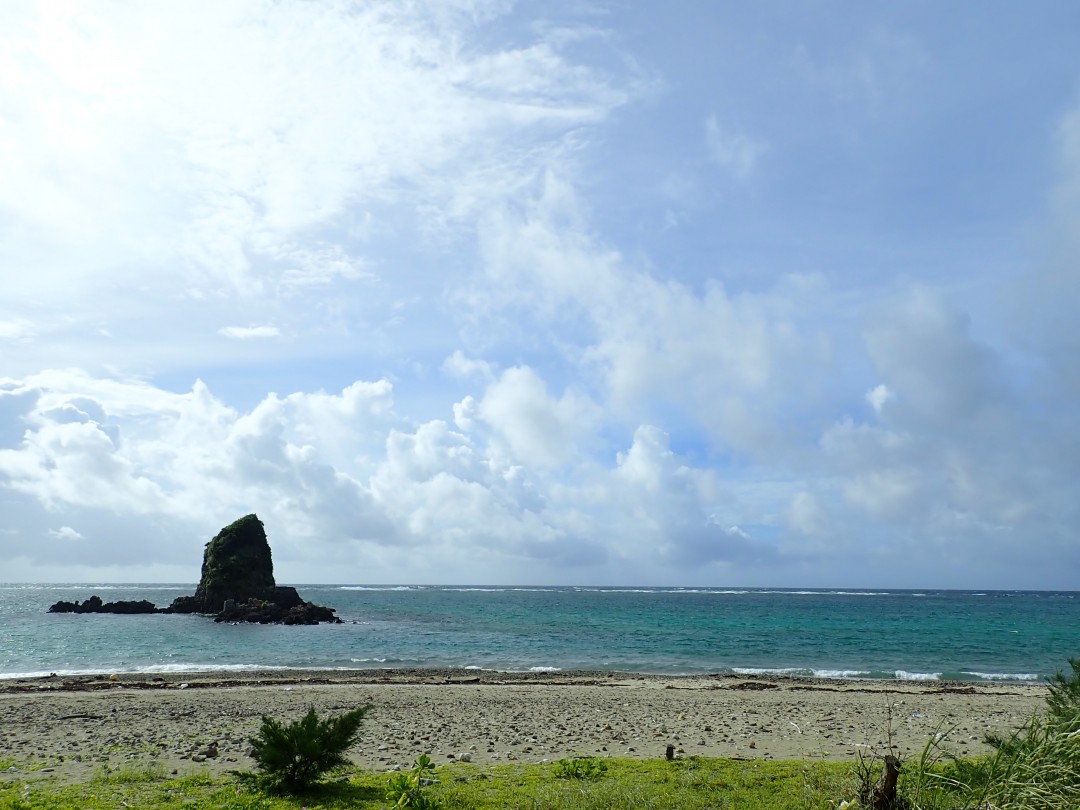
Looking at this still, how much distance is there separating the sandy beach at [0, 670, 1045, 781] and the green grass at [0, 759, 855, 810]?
1.89 metres

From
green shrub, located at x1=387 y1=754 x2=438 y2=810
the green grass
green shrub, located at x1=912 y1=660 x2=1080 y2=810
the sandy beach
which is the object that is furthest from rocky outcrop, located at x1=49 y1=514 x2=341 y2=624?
green shrub, located at x1=912 y1=660 x2=1080 y2=810

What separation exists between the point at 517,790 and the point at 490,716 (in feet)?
39.7

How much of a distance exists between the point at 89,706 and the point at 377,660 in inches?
894

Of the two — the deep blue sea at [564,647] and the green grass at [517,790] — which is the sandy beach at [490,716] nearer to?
the green grass at [517,790]

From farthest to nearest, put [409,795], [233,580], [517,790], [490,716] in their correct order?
1. [233,580]
2. [490,716]
3. [517,790]
4. [409,795]

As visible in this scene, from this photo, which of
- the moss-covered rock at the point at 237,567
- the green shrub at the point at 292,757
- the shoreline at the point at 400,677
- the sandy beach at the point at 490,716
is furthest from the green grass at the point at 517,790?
the moss-covered rock at the point at 237,567

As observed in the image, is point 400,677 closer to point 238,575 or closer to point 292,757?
point 292,757

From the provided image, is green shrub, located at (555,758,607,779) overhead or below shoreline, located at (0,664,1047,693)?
overhead

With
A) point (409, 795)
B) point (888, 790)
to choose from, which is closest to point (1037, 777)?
point (888, 790)

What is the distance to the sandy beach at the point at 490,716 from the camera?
16.6 metres

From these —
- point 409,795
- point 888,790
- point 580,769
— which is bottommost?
point 580,769

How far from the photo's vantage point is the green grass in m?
10.8

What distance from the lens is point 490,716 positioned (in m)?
23.2

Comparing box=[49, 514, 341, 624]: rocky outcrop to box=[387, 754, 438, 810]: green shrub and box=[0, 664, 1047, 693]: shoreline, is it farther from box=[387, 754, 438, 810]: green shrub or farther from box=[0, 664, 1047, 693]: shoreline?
box=[387, 754, 438, 810]: green shrub
